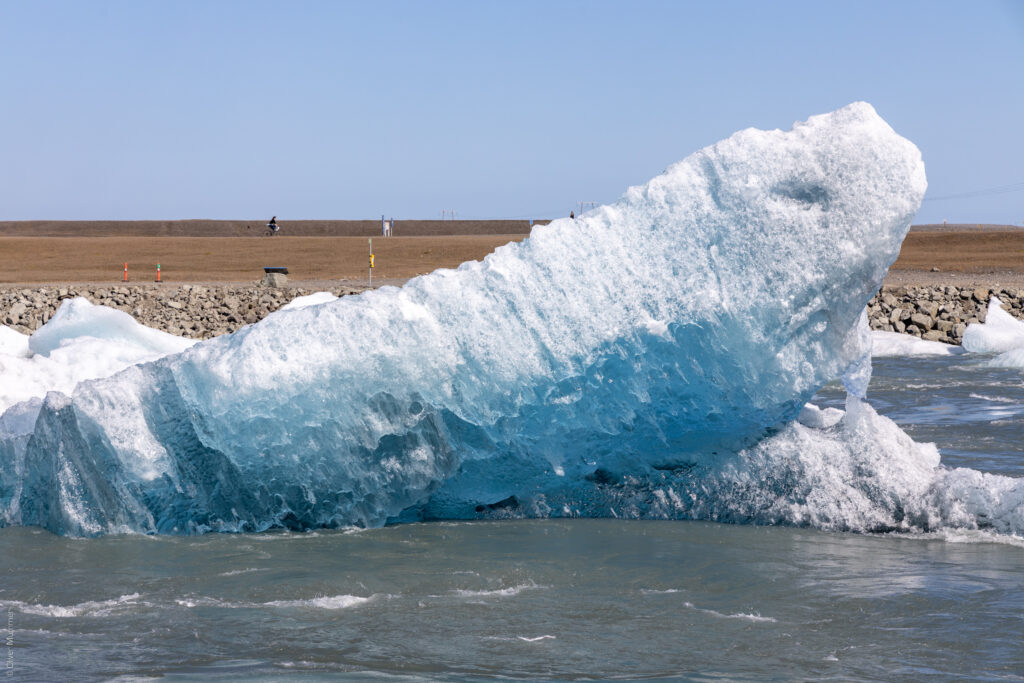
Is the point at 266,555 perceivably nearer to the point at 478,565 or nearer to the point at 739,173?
the point at 478,565

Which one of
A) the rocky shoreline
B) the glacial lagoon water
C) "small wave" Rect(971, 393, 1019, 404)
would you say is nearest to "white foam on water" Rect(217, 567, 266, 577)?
the glacial lagoon water

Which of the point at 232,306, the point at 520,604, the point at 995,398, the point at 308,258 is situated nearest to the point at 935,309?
the point at 995,398

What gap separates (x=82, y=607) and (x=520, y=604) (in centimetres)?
190

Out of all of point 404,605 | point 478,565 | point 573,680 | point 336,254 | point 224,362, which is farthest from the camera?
point 336,254

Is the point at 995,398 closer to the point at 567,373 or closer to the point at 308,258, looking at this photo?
the point at 567,373

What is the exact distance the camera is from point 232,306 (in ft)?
66.8

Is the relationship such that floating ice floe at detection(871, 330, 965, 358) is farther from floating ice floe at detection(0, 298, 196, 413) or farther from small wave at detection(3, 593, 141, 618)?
small wave at detection(3, 593, 141, 618)

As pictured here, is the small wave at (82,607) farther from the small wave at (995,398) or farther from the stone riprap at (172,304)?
the stone riprap at (172,304)

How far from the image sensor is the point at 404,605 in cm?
497

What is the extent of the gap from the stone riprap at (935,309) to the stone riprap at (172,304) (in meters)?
10.00

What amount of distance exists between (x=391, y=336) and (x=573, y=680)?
8.84 ft

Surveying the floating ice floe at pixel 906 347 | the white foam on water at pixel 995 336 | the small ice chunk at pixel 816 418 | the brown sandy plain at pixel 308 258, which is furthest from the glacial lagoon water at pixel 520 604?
the brown sandy plain at pixel 308 258

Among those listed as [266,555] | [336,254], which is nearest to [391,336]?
[266,555]

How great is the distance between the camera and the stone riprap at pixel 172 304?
19031 millimetres
